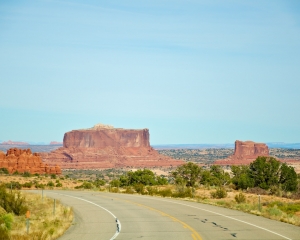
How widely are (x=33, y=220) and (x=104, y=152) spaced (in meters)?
159

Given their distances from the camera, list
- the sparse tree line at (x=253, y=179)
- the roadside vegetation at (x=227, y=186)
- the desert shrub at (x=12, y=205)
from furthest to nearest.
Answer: the sparse tree line at (x=253, y=179)
the roadside vegetation at (x=227, y=186)
the desert shrub at (x=12, y=205)

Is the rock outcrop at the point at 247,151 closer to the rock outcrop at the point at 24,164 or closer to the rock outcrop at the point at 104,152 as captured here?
the rock outcrop at the point at 104,152

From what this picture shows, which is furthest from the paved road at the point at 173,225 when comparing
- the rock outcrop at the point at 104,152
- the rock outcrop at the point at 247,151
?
the rock outcrop at the point at 247,151

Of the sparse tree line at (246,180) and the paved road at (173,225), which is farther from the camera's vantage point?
the sparse tree line at (246,180)

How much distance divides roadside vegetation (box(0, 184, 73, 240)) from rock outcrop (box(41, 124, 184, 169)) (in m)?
117

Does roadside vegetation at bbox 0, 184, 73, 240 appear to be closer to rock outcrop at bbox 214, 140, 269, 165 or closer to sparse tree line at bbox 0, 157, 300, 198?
sparse tree line at bbox 0, 157, 300, 198

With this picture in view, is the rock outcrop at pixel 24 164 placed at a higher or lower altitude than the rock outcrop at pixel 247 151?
lower

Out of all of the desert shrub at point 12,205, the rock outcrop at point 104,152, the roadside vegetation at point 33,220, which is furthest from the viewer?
the rock outcrop at point 104,152

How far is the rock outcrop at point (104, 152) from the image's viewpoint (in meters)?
157

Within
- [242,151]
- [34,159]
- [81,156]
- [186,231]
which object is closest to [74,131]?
[81,156]

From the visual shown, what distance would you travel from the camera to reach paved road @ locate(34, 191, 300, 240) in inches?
605

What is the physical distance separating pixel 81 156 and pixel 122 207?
141 m

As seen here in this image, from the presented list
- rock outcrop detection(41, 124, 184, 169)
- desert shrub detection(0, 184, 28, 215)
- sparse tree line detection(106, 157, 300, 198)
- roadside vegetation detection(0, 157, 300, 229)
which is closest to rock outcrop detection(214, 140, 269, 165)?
rock outcrop detection(41, 124, 184, 169)

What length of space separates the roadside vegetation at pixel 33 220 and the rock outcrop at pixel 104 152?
385 feet
